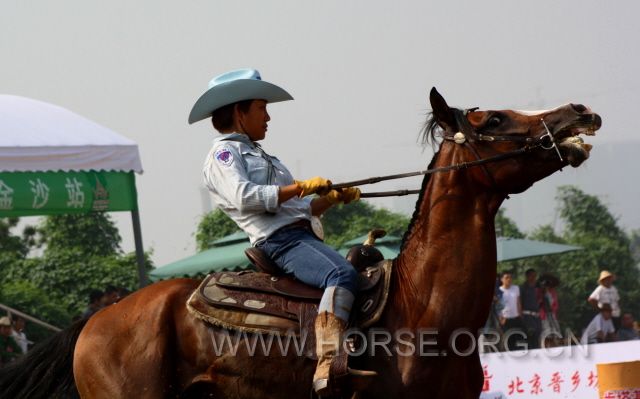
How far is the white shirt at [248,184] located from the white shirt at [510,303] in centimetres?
1180

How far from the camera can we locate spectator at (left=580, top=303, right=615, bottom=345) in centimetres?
1730

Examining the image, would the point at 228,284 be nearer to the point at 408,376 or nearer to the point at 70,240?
the point at 408,376

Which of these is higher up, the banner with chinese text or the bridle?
the bridle

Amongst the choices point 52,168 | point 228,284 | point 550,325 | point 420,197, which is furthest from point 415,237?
point 550,325

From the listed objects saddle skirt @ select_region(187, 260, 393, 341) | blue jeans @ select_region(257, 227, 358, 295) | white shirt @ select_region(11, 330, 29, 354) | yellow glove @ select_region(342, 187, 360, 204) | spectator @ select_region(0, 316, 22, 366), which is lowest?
white shirt @ select_region(11, 330, 29, 354)

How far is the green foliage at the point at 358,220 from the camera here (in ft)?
94.1

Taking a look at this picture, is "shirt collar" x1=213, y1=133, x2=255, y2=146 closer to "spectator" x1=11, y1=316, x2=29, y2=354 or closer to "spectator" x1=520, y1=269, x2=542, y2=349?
"spectator" x1=11, y1=316, x2=29, y2=354

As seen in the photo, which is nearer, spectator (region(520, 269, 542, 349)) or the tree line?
spectator (region(520, 269, 542, 349))

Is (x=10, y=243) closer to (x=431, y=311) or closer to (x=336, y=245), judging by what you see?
(x=336, y=245)

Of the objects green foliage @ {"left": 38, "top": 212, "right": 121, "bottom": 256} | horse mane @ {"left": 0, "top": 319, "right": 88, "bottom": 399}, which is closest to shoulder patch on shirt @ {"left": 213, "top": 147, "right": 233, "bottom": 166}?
horse mane @ {"left": 0, "top": 319, "right": 88, "bottom": 399}

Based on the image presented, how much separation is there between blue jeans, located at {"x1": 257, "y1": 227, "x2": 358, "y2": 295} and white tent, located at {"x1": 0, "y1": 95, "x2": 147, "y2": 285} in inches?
232

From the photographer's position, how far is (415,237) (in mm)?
6375

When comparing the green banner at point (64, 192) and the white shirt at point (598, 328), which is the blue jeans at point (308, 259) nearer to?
the green banner at point (64, 192)

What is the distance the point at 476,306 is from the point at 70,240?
78.6ft
